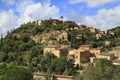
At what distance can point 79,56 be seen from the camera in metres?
44.0

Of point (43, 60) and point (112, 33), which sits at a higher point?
point (112, 33)

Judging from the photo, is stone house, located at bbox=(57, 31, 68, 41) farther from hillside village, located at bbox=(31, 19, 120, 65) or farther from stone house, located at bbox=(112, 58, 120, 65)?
stone house, located at bbox=(112, 58, 120, 65)

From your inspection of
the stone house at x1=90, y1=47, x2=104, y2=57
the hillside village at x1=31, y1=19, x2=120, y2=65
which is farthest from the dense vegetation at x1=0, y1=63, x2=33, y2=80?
the stone house at x1=90, y1=47, x2=104, y2=57

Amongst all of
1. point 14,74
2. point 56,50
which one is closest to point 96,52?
point 56,50

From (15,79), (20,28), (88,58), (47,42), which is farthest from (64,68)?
(20,28)

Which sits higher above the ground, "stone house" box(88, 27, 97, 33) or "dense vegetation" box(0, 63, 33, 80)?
"stone house" box(88, 27, 97, 33)

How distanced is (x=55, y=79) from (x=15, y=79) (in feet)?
28.5

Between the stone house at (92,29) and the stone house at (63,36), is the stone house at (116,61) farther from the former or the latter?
the stone house at (92,29)

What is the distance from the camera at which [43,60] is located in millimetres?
43250

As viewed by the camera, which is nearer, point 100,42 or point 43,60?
point 43,60

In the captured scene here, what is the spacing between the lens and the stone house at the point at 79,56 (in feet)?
144

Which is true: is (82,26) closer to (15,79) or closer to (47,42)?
(47,42)

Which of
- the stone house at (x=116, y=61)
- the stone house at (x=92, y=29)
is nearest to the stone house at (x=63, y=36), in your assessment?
the stone house at (x=92, y=29)

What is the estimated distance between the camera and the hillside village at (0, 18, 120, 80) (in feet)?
141
